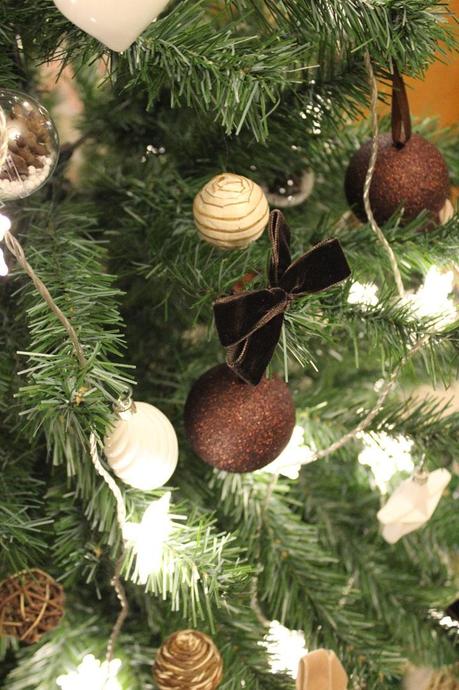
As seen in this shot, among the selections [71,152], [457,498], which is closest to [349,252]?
[71,152]

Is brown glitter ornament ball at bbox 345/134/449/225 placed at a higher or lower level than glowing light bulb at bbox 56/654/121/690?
higher

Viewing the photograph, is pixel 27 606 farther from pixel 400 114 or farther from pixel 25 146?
pixel 400 114

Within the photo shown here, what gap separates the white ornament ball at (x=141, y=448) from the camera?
51 cm

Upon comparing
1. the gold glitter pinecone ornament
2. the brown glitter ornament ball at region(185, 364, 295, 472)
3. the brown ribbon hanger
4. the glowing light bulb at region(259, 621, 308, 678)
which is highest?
the brown ribbon hanger

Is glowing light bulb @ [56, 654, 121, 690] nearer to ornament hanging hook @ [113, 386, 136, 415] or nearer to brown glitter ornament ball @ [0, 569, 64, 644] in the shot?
brown glitter ornament ball @ [0, 569, 64, 644]

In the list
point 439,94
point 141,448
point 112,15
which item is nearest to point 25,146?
point 112,15

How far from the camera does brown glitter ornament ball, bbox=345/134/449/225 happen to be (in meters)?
→ 0.61

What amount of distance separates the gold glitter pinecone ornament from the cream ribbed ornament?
1.01 feet

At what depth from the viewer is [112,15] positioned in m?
0.40

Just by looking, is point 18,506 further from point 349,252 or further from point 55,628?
point 349,252

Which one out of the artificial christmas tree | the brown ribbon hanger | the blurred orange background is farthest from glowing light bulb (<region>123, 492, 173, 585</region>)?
the blurred orange background

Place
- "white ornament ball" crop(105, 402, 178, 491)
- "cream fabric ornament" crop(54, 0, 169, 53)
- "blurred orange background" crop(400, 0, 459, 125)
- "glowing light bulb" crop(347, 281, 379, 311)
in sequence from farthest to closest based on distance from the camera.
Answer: "blurred orange background" crop(400, 0, 459, 125) → "glowing light bulb" crop(347, 281, 379, 311) → "white ornament ball" crop(105, 402, 178, 491) → "cream fabric ornament" crop(54, 0, 169, 53)

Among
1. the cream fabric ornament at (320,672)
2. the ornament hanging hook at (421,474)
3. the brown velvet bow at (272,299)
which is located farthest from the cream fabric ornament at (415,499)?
the brown velvet bow at (272,299)

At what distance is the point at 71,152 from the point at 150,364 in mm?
214
